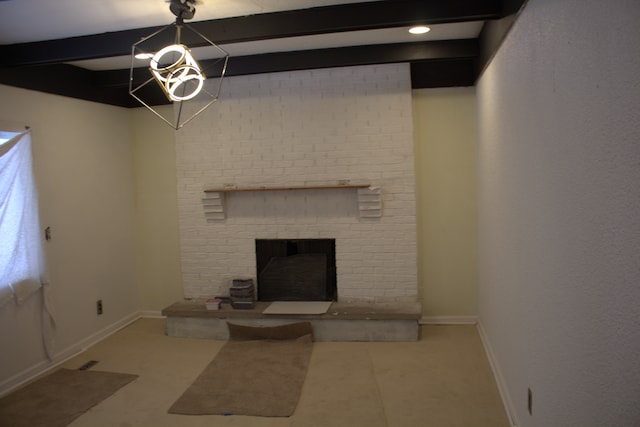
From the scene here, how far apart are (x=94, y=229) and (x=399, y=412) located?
3.28m

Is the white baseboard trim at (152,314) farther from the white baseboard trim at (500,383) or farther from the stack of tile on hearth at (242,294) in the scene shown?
the white baseboard trim at (500,383)

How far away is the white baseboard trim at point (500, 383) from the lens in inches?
107

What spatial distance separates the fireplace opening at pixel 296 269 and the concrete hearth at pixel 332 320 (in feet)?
0.69

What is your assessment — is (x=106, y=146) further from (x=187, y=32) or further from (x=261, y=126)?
(x=187, y=32)

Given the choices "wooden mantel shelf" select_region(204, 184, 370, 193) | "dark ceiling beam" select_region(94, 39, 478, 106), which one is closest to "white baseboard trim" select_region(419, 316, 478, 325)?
"wooden mantel shelf" select_region(204, 184, 370, 193)

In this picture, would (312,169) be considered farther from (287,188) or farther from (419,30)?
(419,30)

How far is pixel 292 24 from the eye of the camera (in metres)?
2.91

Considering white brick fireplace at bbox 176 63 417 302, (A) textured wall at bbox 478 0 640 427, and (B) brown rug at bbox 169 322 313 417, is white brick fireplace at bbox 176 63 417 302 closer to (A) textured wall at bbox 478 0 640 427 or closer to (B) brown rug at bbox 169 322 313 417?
(B) brown rug at bbox 169 322 313 417

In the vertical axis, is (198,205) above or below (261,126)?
below

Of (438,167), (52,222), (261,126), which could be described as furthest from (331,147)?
(52,222)

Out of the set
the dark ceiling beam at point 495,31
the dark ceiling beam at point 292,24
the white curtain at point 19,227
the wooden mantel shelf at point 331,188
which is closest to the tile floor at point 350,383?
the white curtain at point 19,227

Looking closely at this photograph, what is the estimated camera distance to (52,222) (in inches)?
156

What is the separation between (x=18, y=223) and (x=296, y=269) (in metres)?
2.39

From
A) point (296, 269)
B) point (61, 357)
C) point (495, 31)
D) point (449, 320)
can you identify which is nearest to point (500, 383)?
point (449, 320)
